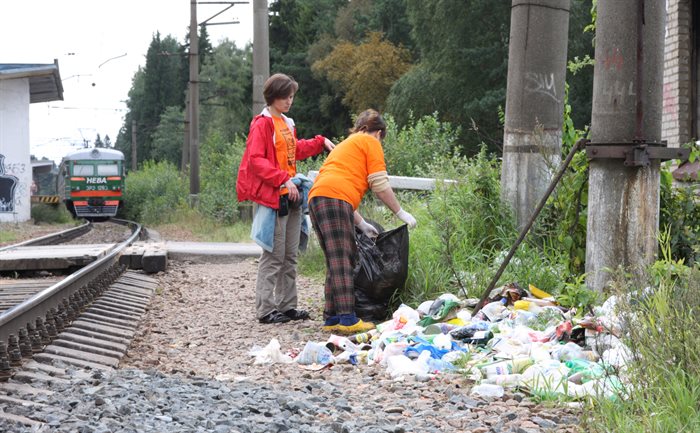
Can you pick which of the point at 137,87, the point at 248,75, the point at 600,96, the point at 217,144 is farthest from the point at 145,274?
the point at 137,87

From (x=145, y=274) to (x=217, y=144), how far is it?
28476 mm

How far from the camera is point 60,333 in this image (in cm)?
629

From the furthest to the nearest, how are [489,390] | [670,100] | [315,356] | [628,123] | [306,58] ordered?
1. [306,58]
2. [670,100]
3. [628,123]
4. [315,356]
5. [489,390]

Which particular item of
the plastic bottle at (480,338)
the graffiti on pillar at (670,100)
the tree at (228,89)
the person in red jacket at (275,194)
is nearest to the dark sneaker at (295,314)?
the person in red jacket at (275,194)

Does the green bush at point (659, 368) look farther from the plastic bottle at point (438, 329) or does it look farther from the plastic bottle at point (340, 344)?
the plastic bottle at point (340, 344)

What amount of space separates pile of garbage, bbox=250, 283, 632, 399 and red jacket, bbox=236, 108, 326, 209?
1416 millimetres

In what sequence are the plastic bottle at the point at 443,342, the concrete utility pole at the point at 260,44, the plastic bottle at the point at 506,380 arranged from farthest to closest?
1. the concrete utility pole at the point at 260,44
2. the plastic bottle at the point at 443,342
3. the plastic bottle at the point at 506,380

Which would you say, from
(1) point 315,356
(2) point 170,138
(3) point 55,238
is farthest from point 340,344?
(2) point 170,138

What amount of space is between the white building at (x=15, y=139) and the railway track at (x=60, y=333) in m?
26.7

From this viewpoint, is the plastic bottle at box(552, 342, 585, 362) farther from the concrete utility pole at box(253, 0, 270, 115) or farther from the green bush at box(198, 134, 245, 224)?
the green bush at box(198, 134, 245, 224)

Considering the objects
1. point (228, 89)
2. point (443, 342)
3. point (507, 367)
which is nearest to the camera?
point (507, 367)

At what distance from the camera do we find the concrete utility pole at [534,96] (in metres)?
8.38

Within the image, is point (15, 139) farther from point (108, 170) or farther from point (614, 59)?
point (614, 59)

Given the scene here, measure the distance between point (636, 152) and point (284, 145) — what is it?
9.60 feet
